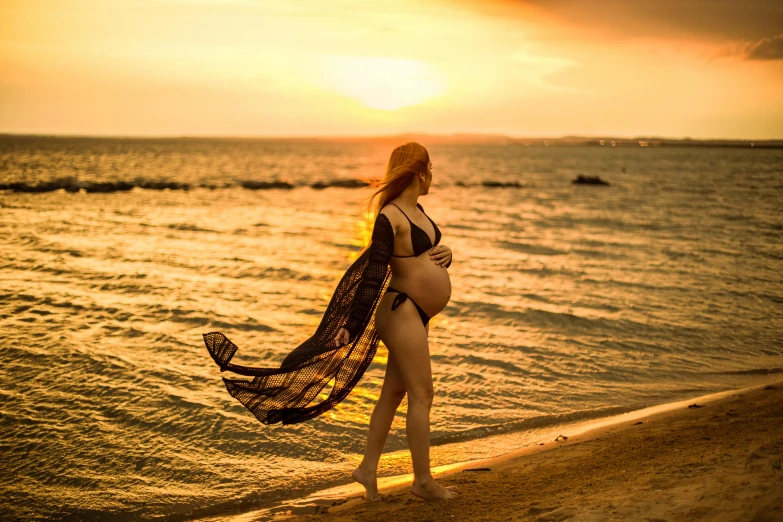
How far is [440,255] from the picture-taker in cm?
465

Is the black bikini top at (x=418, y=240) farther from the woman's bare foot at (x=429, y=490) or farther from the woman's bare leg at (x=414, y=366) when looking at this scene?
the woman's bare foot at (x=429, y=490)

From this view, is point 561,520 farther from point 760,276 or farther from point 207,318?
point 760,276

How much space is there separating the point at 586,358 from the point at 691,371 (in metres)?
1.42

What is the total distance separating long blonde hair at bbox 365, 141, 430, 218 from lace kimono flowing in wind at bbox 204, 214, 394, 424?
239 millimetres

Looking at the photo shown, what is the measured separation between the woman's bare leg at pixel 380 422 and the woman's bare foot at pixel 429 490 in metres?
0.33

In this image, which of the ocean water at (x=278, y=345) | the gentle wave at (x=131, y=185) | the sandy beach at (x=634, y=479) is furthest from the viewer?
the gentle wave at (x=131, y=185)

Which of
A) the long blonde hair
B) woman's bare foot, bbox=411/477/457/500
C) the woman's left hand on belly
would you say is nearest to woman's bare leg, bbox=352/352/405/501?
woman's bare foot, bbox=411/477/457/500

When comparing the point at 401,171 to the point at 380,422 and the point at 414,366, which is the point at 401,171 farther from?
the point at 380,422

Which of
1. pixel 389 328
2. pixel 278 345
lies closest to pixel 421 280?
pixel 389 328

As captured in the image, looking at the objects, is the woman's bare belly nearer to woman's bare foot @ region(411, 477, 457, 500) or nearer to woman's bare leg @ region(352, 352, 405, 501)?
woman's bare leg @ region(352, 352, 405, 501)

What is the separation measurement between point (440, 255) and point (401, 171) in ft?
2.17

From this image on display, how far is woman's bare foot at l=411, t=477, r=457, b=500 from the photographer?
4734mm

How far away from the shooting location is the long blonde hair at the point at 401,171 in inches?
179

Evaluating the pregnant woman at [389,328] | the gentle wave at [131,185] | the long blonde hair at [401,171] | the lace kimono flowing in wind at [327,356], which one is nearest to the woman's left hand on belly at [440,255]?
the pregnant woman at [389,328]
